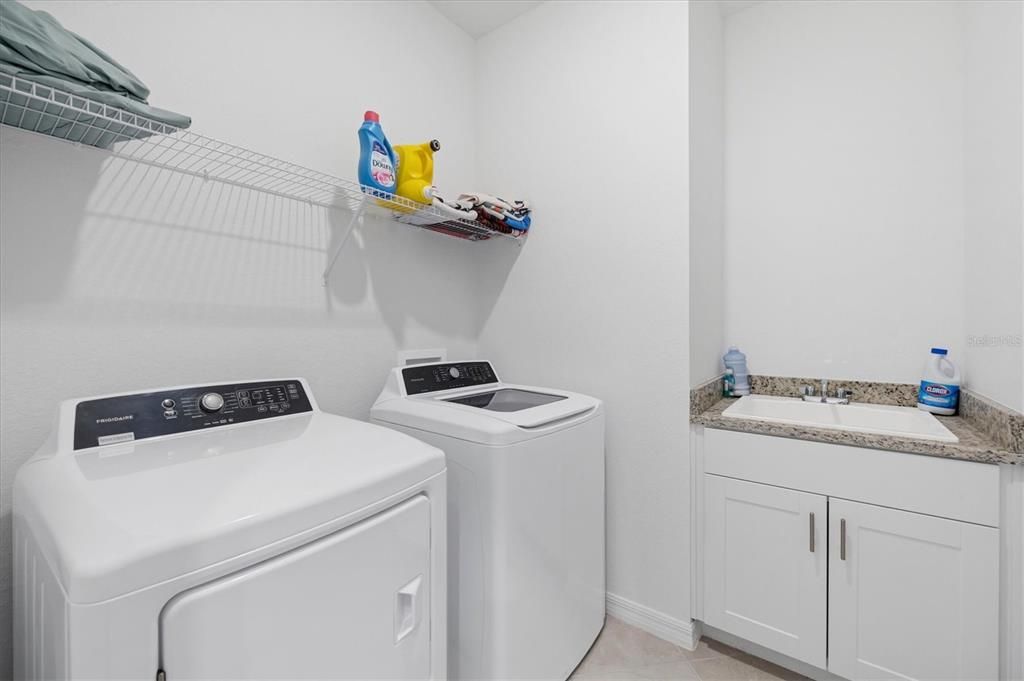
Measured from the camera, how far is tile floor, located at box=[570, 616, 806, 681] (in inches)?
67.2

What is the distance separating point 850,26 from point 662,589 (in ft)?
8.72

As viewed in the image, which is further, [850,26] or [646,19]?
[850,26]

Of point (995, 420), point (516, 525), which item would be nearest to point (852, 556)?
point (995, 420)

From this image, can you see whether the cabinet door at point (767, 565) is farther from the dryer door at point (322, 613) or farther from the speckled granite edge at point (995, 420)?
the dryer door at point (322, 613)

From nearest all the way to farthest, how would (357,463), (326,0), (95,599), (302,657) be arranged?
1. (95,599)
2. (302,657)
3. (357,463)
4. (326,0)

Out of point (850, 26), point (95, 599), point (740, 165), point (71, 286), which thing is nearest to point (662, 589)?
point (95, 599)

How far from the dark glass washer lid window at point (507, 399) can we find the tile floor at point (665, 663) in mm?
1039

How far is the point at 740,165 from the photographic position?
7.61 ft

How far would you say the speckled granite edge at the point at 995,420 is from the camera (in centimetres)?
127

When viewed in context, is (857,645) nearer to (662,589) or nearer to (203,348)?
(662,589)

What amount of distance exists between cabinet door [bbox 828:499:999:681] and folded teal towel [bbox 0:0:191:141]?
92.0 inches

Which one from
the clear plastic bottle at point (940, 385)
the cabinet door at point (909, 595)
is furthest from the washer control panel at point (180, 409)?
the clear plastic bottle at point (940, 385)

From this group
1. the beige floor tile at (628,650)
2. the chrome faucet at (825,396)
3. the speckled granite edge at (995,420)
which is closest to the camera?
the speckled granite edge at (995,420)

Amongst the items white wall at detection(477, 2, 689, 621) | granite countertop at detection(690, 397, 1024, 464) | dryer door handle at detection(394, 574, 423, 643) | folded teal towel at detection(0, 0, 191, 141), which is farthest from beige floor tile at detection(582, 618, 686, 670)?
folded teal towel at detection(0, 0, 191, 141)
